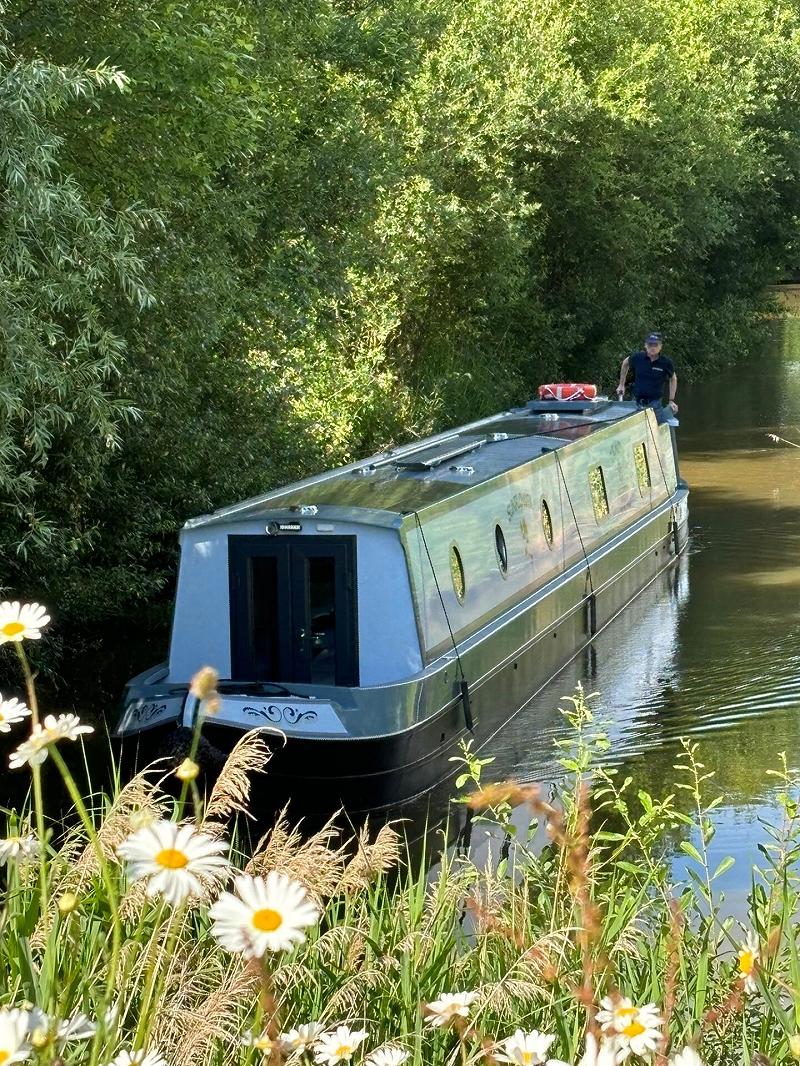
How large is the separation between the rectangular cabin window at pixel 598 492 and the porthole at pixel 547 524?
159 centimetres

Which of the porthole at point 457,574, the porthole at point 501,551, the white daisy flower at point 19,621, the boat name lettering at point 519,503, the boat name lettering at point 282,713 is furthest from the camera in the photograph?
the boat name lettering at point 519,503

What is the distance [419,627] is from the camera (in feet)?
31.2

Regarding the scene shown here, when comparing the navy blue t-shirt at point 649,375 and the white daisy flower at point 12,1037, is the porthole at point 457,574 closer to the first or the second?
the navy blue t-shirt at point 649,375

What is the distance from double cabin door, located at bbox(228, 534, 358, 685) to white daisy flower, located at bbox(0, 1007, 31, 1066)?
7891 millimetres

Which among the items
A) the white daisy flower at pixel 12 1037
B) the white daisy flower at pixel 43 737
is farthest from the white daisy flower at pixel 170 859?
the white daisy flower at pixel 43 737

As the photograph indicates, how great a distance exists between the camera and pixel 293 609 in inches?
379

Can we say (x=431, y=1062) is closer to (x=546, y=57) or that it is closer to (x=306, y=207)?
(x=306, y=207)

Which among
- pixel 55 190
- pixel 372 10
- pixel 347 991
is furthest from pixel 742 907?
pixel 372 10

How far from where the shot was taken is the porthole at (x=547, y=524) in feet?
42.0

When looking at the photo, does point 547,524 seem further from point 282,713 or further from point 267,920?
point 267,920

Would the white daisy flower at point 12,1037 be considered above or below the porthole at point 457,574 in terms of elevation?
above

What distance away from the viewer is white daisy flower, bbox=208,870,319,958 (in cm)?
152

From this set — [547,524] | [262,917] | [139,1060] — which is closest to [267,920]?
[262,917]

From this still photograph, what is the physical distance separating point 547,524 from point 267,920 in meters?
11.4
